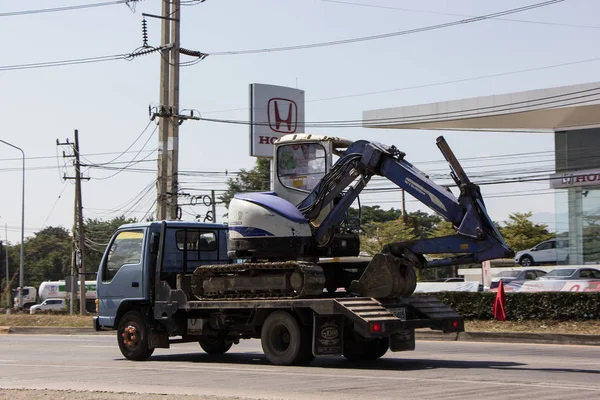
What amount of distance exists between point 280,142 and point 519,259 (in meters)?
41.8

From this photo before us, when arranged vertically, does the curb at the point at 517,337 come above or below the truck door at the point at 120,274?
below

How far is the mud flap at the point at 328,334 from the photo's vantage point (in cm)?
1400

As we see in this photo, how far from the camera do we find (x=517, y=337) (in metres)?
20.5

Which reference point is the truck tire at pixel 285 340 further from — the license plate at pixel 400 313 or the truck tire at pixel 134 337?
the truck tire at pixel 134 337

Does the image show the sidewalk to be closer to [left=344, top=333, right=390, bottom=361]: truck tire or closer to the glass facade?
[left=344, top=333, right=390, bottom=361]: truck tire

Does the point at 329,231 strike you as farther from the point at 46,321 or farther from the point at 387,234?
the point at 387,234

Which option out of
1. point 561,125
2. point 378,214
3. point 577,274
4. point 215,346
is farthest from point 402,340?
point 378,214

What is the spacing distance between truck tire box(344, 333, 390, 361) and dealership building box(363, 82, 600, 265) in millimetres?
30247

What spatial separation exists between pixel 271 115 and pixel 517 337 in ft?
80.5

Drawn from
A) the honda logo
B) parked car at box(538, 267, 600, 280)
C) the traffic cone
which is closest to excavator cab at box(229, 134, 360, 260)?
the traffic cone

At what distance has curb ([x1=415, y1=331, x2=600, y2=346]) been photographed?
1947cm

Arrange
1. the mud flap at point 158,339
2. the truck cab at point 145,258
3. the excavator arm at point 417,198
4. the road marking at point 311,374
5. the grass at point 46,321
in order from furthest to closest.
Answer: the grass at point 46,321
the truck cab at point 145,258
the mud flap at point 158,339
the excavator arm at point 417,198
the road marking at point 311,374

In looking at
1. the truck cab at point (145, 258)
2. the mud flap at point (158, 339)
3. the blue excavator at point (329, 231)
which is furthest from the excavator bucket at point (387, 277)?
the mud flap at point (158, 339)

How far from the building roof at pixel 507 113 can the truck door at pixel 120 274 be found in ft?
98.8
